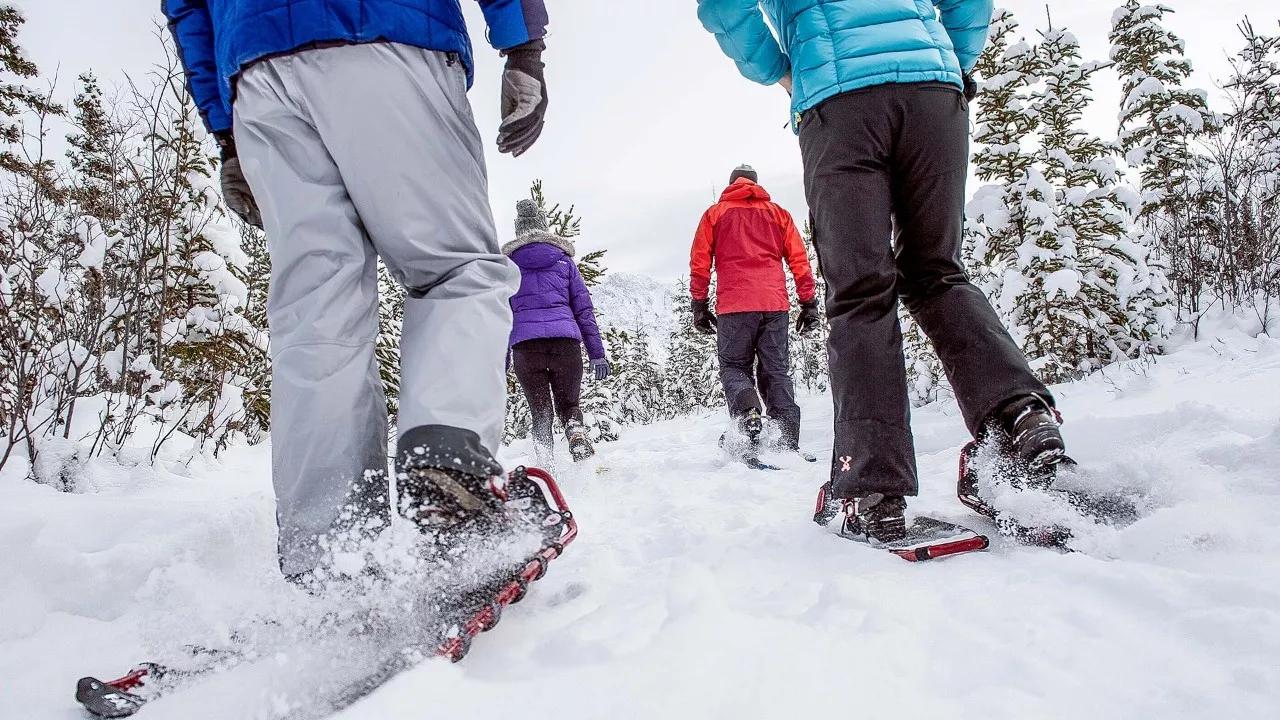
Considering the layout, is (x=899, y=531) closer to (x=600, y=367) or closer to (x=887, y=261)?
(x=887, y=261)

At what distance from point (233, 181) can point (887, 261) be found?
1970mm

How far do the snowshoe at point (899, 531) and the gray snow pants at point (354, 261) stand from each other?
1.08 m

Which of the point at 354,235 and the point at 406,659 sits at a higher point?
the point at 354,235

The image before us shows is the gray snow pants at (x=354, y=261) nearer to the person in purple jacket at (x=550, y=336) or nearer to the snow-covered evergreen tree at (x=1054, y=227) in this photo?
the person in purple jacket at (x=550, y=336)

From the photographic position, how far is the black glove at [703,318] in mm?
5023

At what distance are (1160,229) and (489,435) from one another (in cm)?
1131

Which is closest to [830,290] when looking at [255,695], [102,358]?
[255,695]

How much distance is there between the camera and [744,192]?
5023mm

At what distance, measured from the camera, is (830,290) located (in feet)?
6.77

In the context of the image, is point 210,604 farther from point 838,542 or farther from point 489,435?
point 838,542

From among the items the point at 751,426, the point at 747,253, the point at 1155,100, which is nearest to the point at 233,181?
the point at 751,426

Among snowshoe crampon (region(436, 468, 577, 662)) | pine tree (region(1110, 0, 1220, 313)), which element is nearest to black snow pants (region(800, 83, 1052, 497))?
snowshoe crampon (region(436, 468, 577, 662))

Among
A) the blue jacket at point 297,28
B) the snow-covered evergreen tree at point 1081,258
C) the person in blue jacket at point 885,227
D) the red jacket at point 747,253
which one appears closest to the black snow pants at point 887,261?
the person in blue jacket at point 885,227

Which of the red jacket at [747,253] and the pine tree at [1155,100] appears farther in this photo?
the pine tree at [1155,100]
